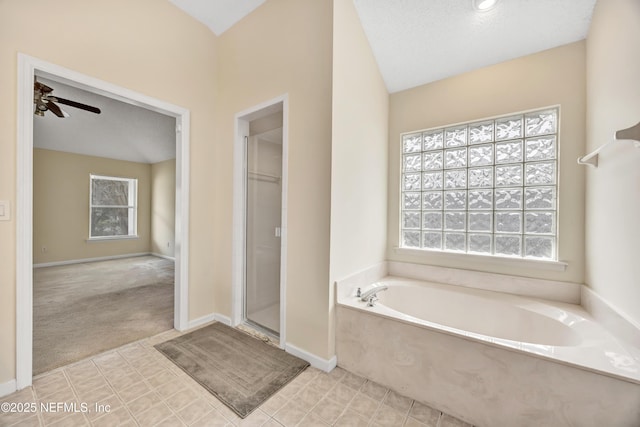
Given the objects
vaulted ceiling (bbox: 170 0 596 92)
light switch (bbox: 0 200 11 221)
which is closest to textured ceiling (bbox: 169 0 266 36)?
vaulted ceiling (bbox: 170 0 596 92)

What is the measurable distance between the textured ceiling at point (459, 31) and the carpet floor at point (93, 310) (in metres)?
3.28

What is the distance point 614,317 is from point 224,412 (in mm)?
2247

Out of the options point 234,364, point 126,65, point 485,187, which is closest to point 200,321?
point 234,364

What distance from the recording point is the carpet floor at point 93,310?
2.02 m

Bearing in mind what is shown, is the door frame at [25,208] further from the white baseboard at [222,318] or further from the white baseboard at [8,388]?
the white baseboard at [222,318]

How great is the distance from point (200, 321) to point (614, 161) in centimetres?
331

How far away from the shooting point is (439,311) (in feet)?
7.08

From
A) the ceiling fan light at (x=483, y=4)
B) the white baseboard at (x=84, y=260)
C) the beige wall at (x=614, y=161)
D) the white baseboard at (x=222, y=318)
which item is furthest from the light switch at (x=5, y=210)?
the white baseboard at (x=84, y=260)

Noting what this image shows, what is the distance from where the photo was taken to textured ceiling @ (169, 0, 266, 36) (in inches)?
88.7

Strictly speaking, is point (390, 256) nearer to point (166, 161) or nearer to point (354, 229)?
point (354, 229)

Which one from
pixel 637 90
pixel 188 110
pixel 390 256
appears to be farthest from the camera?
pixel 390 256

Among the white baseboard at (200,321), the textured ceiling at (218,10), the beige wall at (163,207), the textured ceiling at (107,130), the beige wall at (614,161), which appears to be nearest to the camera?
the beige wall at (614,161)

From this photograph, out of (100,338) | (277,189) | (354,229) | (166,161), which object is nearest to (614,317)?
(354,229)

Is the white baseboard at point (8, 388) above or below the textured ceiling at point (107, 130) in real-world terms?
below
